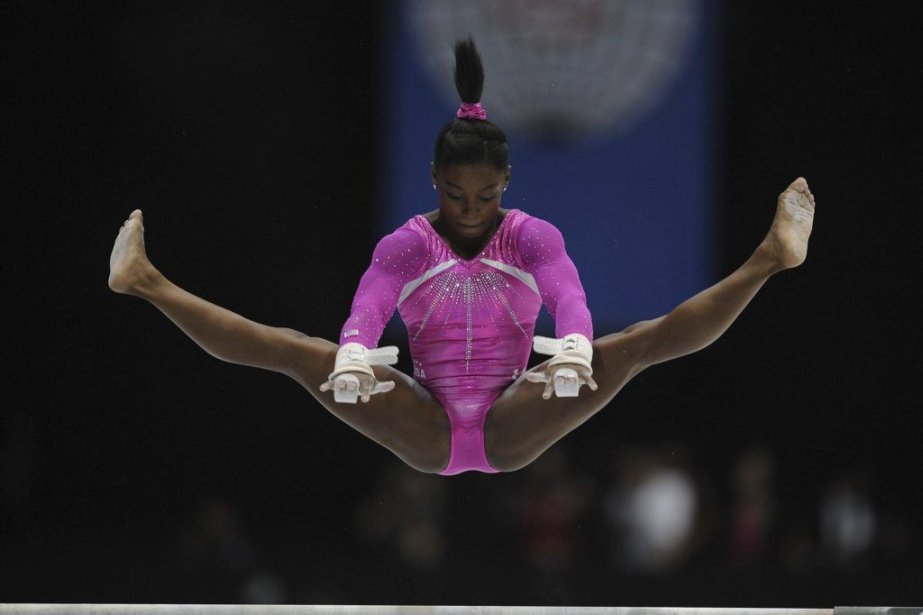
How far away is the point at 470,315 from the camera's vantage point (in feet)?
10.1

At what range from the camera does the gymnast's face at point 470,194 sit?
2885 mm

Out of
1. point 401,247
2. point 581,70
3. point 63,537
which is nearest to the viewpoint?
point 401,247

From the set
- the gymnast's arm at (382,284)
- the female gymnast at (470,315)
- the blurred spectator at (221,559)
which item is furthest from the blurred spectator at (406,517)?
the gymnast's arm at (382,284)

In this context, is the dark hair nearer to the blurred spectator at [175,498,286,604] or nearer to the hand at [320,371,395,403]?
the hand at [320,371,395,403]

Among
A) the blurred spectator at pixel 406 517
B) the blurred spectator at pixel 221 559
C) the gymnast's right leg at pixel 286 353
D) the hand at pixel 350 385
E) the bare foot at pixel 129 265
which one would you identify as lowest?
the blurred spectator at pixel 221 559

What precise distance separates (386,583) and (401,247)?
2.08 meters

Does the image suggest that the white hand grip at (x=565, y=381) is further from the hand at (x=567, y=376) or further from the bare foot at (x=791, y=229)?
the bare foot at (x=791, y=229)

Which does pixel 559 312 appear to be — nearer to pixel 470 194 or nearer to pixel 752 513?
pixel 470 194

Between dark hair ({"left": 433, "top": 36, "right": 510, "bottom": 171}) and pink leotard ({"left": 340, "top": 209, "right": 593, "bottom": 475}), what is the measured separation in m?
0.22

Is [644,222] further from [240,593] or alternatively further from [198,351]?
[240,593]

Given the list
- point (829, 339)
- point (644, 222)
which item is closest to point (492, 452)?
point (644, 222)

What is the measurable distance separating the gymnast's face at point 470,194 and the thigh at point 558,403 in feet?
1.46

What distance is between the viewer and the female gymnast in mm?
2916

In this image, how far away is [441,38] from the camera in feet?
13.9
